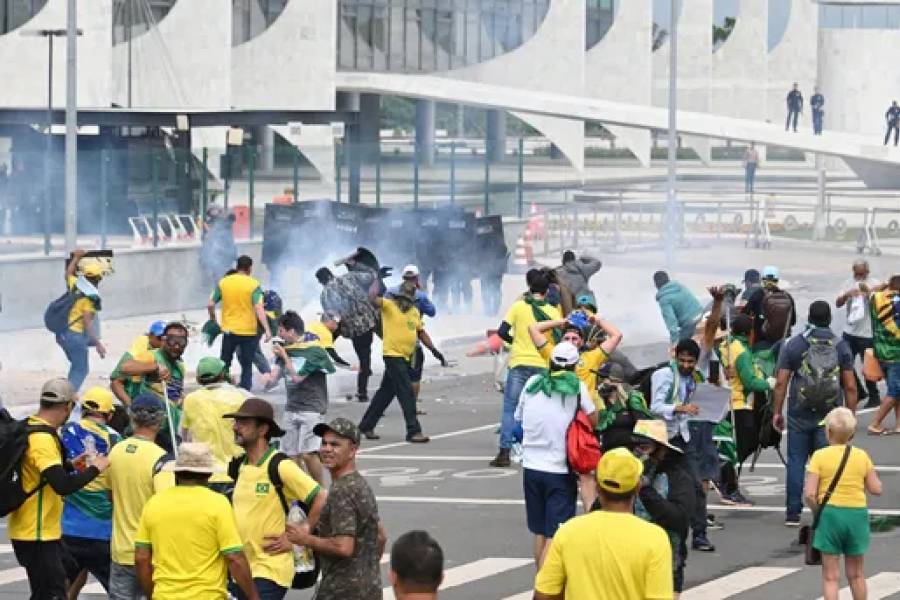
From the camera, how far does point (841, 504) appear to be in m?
12.9

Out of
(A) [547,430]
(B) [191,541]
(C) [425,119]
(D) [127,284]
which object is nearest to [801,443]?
(A) [547,430]

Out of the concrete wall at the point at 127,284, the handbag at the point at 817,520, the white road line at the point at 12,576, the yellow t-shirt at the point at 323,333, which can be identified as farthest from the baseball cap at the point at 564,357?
the concrete wall at the point at 127,284

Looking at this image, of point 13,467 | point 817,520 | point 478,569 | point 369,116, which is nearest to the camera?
point 13,467

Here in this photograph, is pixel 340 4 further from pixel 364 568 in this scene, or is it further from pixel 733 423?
pixel 364 568

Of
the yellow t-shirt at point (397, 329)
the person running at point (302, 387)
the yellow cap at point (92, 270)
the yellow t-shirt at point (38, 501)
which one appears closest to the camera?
the yellow t-shirt at point (38, 501)

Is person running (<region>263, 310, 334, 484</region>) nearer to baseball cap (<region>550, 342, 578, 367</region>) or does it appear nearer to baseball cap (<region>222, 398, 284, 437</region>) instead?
baseball cap (<region>550, 342, 578, 367</region>)

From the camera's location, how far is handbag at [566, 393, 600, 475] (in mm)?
13719

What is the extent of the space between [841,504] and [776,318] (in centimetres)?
563

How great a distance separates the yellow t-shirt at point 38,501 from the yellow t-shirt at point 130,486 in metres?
0.30

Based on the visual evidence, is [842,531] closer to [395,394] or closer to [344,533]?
[344,533]

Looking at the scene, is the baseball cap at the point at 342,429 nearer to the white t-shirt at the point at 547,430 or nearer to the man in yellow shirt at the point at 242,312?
the white t-shirt at the point at 547,430

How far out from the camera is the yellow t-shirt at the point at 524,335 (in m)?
18.3

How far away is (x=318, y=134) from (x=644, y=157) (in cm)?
2724

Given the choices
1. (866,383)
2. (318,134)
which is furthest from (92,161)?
(318,134)
